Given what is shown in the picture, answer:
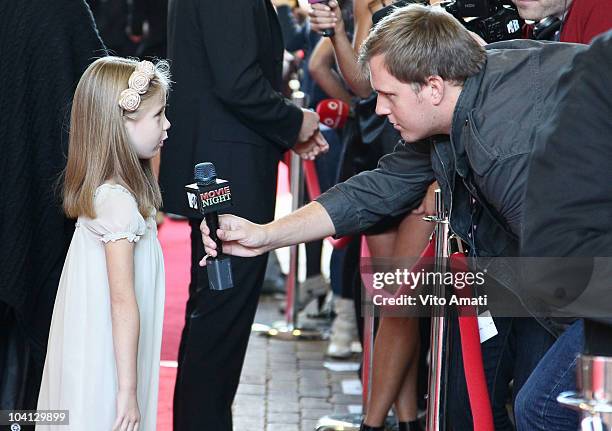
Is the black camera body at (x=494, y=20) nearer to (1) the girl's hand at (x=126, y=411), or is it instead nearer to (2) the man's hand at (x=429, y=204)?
(2) the man's hand at (x=429, y=204)

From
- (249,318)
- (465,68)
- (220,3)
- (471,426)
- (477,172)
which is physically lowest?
(471,426)

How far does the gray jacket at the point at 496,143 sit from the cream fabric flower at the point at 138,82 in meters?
0.71

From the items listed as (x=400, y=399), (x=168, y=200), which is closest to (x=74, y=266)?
(x=168, y=200)

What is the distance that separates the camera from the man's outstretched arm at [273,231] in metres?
3.09

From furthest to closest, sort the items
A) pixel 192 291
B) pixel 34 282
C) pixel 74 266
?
pixel 192 291 < pixel 34 282 < pixel 74 266

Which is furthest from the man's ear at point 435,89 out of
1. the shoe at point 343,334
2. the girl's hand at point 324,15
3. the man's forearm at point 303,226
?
the shoe at point 343,334

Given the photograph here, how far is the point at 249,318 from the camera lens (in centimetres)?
381

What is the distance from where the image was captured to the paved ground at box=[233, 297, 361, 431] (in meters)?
4.56

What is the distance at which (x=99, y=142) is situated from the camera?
298 centimetres

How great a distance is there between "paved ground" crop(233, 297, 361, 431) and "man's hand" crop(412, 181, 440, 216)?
1.19 metres

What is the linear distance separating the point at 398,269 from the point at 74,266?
1382mm

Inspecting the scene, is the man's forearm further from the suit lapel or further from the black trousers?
the suit lapel

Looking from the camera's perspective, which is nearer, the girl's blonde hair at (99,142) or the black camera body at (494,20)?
the girl's blonde hair at (99,142)

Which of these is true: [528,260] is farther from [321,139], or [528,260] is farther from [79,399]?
[321,139]
